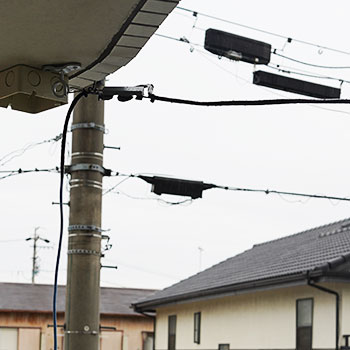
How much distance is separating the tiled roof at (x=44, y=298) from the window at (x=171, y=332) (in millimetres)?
6843

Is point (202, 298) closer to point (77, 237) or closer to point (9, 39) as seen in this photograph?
point (77, 237)

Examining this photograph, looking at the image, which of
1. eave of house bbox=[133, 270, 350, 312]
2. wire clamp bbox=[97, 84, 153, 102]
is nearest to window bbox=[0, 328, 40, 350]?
eave of house bbox=[133, 270, 350, 312]

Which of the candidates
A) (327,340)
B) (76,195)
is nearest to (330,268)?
(327,340)

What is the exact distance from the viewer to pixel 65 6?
4.57 m

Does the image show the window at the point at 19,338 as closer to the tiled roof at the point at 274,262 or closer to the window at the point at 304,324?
the tiled roof at the point at 274,262

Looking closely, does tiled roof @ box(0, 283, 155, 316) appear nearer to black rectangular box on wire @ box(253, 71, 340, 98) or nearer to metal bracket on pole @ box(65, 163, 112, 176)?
black rectangular box on wire @ box(253, 71, 340, 98)

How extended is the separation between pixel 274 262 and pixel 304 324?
3339 millimetres

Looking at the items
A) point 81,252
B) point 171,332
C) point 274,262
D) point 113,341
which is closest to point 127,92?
point 81,252

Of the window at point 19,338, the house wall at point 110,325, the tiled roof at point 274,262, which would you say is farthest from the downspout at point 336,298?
the window at point 19,338

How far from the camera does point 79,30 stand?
16.1ft

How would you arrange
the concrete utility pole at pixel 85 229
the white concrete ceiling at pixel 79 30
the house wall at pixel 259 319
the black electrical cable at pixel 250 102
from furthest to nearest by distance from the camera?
the house wall at pixel 259 319 → the concrete utility pole at pixel 85 229 → the black electrical cable at pixel 250 102 → the white concrete ceiling at pixel 79 30

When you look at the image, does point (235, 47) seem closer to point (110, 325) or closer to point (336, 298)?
point (336, 298)

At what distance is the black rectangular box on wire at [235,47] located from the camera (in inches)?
601

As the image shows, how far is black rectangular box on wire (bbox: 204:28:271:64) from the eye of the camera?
50.1 feet
